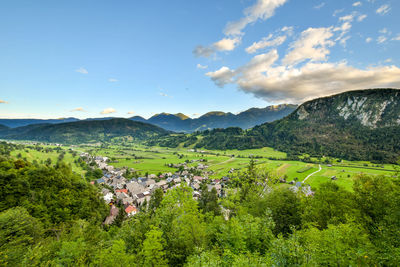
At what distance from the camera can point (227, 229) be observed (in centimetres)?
1387

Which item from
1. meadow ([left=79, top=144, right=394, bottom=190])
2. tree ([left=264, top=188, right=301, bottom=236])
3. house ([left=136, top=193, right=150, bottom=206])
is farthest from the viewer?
meadow ([left=79, top=144, right=394, bottom=190])

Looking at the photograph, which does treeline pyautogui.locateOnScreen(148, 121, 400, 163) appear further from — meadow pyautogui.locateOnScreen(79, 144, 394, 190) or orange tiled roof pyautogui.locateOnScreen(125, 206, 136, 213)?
orange tiled roof pyautogui.locateOnScreen(125, 206, 136, 213)

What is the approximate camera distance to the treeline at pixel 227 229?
10.0m

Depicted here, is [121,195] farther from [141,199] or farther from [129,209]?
[129,209]

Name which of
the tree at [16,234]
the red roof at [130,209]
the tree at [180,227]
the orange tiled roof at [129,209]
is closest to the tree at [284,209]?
the tree at [180,227]

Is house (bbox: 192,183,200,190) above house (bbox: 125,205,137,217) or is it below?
above

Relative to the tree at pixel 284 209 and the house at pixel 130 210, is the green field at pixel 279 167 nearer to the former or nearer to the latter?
the tree at pixel 284 209

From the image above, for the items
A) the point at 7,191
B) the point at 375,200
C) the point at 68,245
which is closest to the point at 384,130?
the point at 375,200

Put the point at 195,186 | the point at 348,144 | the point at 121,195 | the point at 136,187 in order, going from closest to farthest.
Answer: the point at 121,195 → the point at 136,187 → the point at 195,186 → the point at 348,144

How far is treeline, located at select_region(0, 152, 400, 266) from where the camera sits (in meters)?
10.0

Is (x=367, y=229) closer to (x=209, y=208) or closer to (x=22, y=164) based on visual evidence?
(x=209, y=208)

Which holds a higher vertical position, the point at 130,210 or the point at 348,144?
the point at 348,144

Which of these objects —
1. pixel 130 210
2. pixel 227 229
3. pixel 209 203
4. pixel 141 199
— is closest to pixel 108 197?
pixel 141 199

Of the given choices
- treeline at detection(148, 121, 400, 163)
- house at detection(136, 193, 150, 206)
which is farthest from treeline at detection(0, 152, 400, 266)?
treeline at detection(148, 121, 400, 163)
